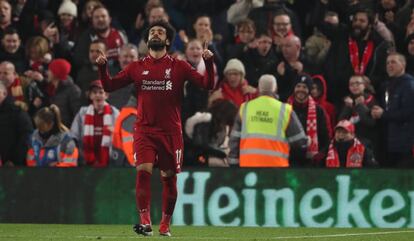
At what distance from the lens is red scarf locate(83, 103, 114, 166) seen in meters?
16.8

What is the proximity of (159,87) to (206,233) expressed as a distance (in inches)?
67.2

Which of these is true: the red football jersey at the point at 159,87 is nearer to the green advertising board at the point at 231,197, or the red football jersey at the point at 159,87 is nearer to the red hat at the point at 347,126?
the green advertising board at the point at 231,197

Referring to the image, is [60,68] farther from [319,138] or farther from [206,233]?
[206,233]

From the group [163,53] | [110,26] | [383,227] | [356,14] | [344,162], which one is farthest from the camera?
[110,26]

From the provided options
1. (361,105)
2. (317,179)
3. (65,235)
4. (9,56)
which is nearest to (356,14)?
(361,105)

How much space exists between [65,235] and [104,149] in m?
4.36

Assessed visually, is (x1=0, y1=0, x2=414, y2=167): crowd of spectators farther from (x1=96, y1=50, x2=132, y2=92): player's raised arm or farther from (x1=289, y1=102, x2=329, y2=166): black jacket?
(x1=96, y1=50, x2=132, y2=92): player's raised arm

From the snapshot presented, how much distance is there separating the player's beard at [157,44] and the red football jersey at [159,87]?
12cm

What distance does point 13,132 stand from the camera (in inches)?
670

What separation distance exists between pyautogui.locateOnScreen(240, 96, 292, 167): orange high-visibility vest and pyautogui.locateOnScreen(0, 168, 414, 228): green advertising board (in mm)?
→ 428

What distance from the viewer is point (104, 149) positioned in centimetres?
1689

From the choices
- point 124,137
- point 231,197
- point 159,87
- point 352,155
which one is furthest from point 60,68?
point 159,87

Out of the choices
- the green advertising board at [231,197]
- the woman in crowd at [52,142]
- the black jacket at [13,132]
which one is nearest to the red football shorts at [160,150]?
the green advertising board at [231,197]

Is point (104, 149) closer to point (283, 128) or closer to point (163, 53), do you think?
point (283, 128)
